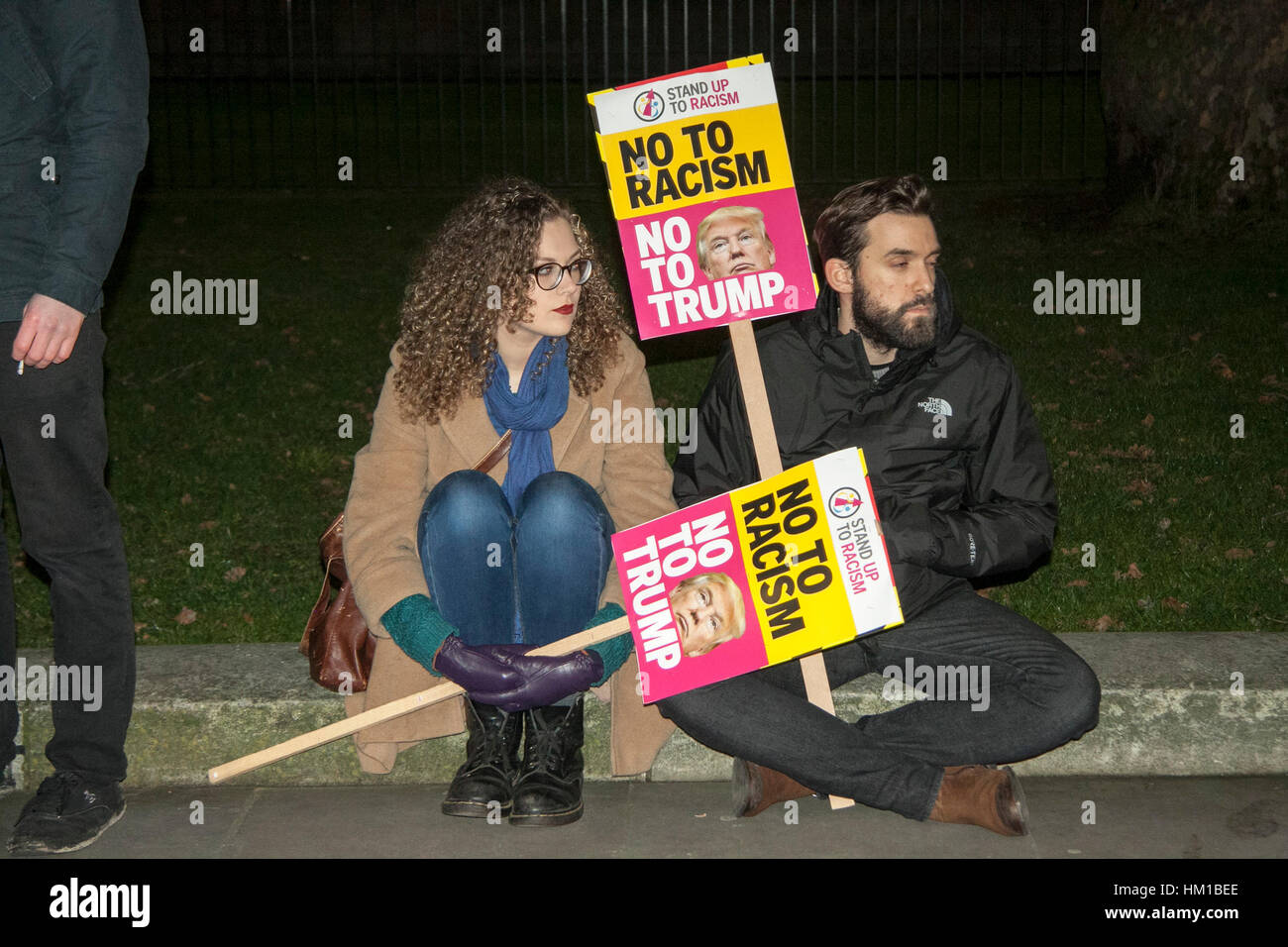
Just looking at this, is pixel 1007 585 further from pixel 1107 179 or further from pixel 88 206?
pixel 1107 179

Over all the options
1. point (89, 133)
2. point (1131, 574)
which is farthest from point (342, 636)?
point (1131, 574)

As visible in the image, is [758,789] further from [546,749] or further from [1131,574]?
[1131,574]

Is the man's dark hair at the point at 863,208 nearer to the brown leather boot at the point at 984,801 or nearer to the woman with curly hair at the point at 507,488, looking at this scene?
the woman with curly hair at the point at 507,488

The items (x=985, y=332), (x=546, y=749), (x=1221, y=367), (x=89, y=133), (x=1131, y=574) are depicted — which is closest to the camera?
(x=89, y=133)

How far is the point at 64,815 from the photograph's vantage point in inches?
143

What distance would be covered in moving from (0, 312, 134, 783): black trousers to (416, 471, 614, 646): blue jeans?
750 mm

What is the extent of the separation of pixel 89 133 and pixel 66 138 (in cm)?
15

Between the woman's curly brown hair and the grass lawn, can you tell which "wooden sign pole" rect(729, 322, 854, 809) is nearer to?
the woman's curly brown hair

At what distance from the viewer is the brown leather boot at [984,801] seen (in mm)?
3643

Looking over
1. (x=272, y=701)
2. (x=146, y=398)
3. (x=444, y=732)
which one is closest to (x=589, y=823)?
(x=444, y=732)

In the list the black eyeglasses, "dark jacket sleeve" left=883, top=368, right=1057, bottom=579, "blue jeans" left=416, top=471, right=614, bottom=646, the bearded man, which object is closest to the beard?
the bearded man

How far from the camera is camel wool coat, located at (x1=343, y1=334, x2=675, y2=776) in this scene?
3.80 meters

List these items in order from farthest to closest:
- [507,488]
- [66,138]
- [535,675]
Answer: [507,488], [535,675], [66,138]

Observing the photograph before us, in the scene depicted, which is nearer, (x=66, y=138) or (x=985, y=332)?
(x=66, y=138)
